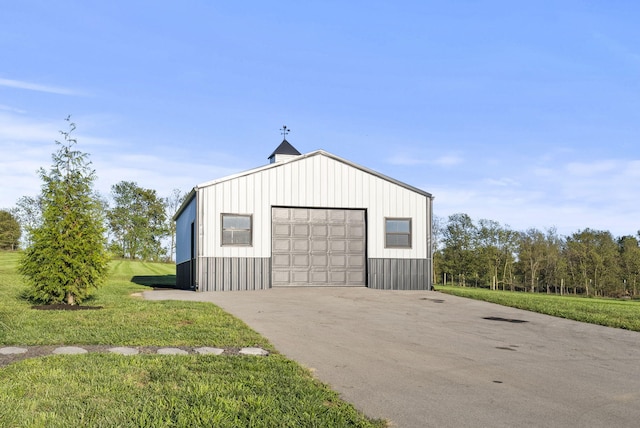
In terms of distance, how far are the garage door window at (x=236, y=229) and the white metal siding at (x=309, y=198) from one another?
17 cm

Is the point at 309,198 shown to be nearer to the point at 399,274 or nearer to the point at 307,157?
the point at 307,157

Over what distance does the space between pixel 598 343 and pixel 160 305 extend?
9198 millimetres

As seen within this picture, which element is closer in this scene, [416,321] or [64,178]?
[416,321]

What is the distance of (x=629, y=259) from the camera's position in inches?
2549

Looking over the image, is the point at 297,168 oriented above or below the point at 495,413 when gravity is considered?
above

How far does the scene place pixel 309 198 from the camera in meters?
20.1

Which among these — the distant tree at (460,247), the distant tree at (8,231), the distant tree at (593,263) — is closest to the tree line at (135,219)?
the distant tree at (8,231)

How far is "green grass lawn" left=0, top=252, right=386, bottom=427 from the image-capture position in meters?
A: 4.69

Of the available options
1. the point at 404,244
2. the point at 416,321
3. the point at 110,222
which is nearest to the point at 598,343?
the point at 416,321

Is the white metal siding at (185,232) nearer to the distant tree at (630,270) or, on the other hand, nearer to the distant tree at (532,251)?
the distant tree at (532,251)

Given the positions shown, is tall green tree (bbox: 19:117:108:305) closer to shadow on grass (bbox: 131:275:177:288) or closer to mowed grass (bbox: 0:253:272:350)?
mowed grass (bbox: 0:253:272:350)

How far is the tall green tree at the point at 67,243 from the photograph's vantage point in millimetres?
12938

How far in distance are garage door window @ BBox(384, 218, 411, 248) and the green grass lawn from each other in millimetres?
12168

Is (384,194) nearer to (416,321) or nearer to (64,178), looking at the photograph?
(416,321)
